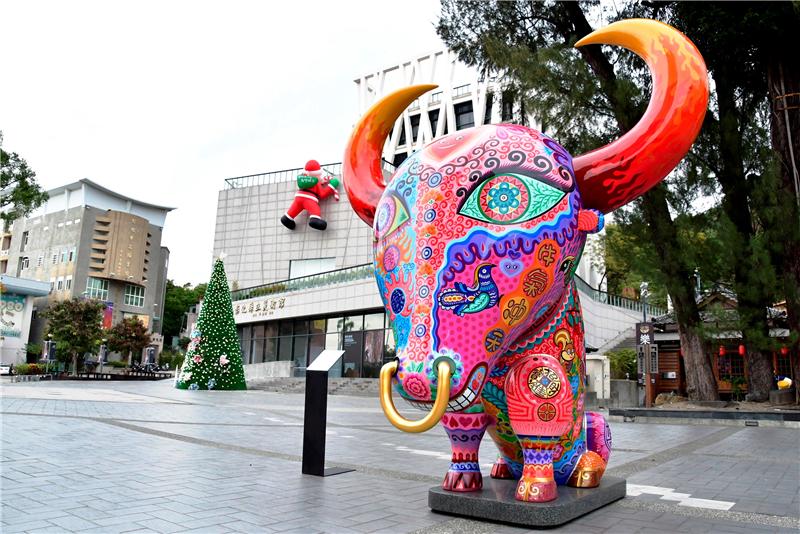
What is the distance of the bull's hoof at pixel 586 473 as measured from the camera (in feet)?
13.1

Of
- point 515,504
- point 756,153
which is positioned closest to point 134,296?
point 756,153

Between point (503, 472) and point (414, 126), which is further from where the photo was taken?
point (414, 126)

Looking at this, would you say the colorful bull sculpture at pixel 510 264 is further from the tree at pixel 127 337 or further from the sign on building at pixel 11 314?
the sign on building at pixel 11 314

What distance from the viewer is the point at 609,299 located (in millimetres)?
29219

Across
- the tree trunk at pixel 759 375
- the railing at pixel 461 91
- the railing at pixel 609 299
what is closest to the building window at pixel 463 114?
the railing at pixel 461 91

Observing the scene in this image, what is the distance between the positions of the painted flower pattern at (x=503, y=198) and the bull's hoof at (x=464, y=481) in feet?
5.83

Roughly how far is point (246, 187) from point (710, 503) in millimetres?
34898

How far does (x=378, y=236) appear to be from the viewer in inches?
144

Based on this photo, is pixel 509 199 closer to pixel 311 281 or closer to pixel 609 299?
pixel 311 281

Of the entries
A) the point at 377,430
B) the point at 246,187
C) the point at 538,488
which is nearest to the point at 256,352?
the point at 246,187

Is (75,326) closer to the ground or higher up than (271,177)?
closer to the ground

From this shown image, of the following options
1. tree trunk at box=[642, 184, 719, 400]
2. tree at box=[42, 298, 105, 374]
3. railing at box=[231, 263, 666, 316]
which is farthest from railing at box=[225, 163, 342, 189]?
tree trunk at box=[642, 184, 719, 400]

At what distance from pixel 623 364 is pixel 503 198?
21320 millimetres

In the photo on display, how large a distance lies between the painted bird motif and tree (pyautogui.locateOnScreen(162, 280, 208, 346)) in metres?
66.7
